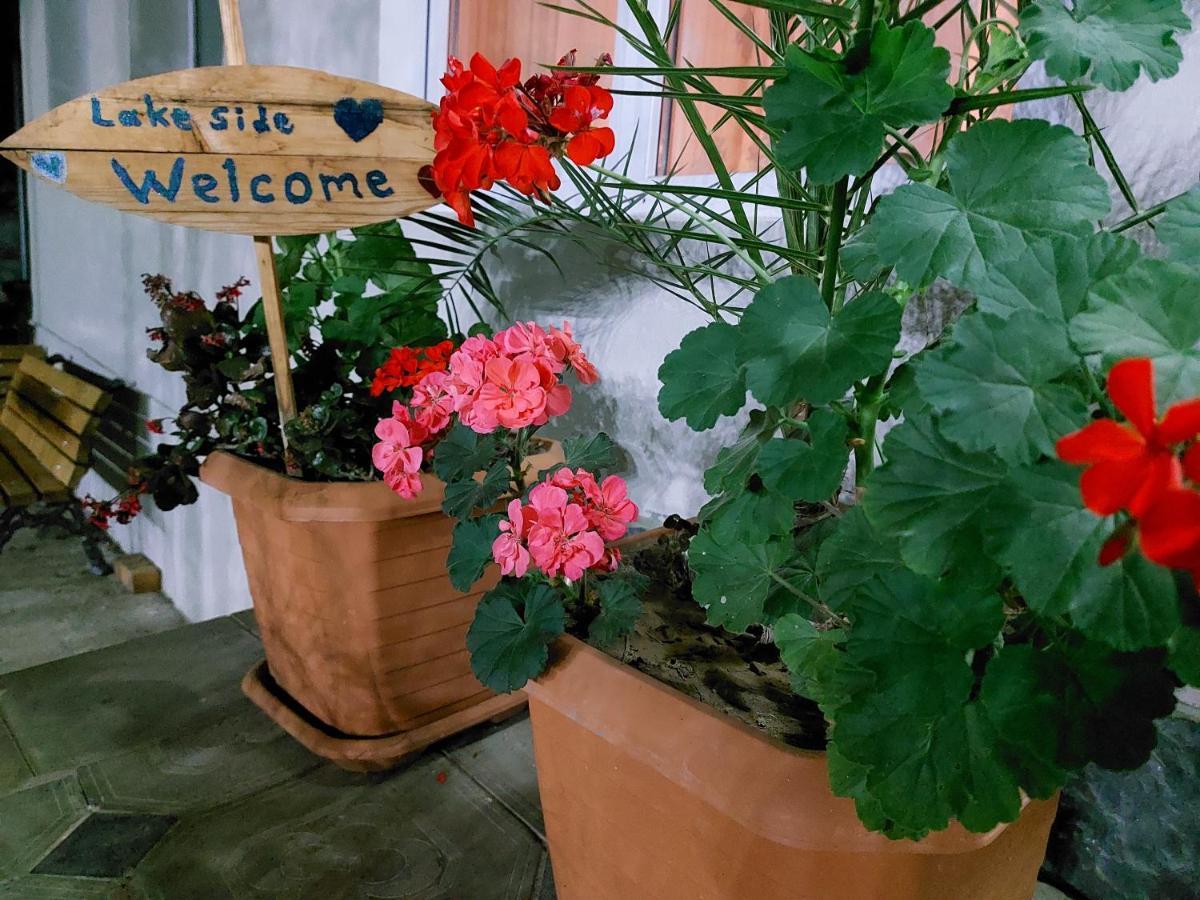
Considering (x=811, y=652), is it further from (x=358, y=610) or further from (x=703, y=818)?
(x=358, y=610)

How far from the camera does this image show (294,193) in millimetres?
1025

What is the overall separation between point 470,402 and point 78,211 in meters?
3.46

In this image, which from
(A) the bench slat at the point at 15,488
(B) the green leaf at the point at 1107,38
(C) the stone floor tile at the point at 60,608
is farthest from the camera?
(A) the bench slat at the point at 15,488

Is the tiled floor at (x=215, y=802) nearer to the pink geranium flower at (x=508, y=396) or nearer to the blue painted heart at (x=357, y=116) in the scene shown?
the pink geranium flower at (x=508, y=396)

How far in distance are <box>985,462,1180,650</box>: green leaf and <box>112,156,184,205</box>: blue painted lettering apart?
1.04m

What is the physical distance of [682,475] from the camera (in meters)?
1.27

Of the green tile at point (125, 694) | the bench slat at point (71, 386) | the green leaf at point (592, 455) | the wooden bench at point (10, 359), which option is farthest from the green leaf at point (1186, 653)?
the wooden bench at point (10, 359)

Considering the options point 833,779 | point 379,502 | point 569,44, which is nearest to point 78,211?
point 569,44

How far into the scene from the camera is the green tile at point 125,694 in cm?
117

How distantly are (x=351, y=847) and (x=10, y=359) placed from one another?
3.84 m

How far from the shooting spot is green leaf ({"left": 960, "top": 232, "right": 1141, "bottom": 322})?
38 centimetres

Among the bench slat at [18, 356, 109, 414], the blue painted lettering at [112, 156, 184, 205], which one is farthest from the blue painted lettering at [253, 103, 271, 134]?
the bench slat at [18, 356, 109, 414]

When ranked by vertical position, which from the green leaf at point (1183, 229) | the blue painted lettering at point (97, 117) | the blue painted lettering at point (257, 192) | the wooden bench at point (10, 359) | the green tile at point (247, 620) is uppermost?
the blue painted lettering at point (97, 117)

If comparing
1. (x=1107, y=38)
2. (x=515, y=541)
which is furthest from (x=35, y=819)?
(x=1107, y=38)
